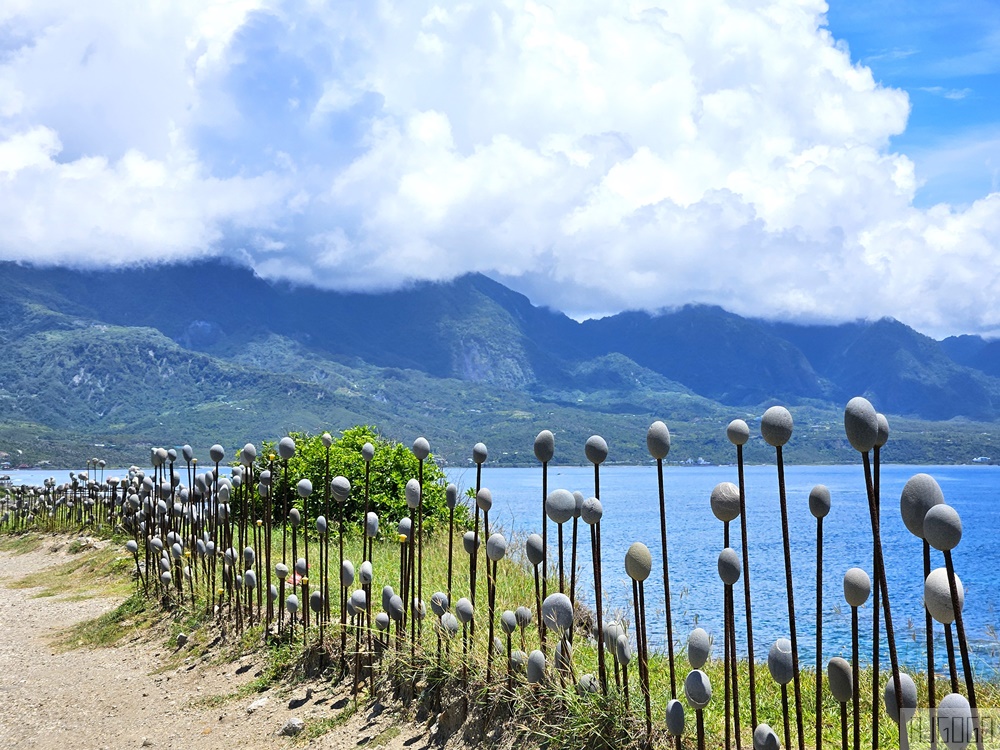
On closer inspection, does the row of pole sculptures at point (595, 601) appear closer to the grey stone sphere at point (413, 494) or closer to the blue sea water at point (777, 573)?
the grey stone sphere at point (413, 494)

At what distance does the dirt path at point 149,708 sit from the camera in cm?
456

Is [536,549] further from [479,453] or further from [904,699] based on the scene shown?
[904,699]

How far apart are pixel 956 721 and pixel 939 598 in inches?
11.3

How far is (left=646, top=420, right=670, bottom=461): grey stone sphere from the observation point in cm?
311

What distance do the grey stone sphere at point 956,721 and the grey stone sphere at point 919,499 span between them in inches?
15.4

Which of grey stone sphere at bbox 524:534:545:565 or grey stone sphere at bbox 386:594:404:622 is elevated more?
grey stone sphere at bbox 524:534:545:565

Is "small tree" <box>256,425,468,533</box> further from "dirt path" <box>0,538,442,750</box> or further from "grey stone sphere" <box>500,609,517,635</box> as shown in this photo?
"grey stone sphere" <box>500,609,517,635</box>

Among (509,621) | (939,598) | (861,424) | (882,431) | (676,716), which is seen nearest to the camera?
(939,598)

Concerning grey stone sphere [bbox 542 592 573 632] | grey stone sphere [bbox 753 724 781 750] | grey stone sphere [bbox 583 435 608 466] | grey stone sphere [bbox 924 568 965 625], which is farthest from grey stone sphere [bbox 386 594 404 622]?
grey stone sphere [bbox 924 568 965 625]

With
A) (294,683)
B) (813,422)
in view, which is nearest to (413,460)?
(294,683)

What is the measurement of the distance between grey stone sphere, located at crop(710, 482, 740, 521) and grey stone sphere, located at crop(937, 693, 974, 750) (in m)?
0.92

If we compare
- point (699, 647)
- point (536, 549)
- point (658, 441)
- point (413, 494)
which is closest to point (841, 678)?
point (699, 647)

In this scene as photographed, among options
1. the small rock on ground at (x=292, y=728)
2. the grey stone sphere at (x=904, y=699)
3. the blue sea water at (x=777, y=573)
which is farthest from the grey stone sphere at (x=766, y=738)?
the small rock on ground at (x=292, y=728)

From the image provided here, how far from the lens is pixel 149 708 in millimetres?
5359
